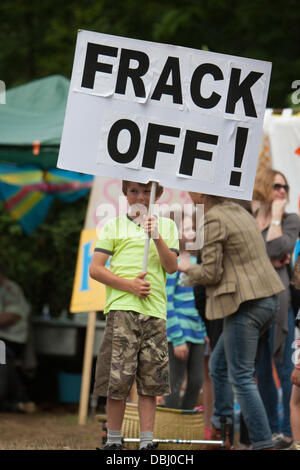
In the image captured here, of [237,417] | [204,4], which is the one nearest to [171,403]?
[237,417]

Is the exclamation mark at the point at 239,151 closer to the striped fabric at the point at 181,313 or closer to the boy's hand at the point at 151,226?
the boy's hand at the point at 151,226

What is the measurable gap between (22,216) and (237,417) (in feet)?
13.4

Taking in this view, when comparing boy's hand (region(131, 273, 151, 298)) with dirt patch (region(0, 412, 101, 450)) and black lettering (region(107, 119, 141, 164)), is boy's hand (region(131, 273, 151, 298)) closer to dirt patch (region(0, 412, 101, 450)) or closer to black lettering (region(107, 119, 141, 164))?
black lettering (region(107, 119, 141, 164))

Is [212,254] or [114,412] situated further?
[212,254]

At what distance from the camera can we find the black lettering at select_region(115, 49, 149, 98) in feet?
15.2

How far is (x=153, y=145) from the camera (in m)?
4.60

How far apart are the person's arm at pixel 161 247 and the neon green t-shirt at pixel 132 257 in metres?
0.08

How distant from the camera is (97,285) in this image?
776 centimetres

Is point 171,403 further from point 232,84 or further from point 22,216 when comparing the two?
point 22,216

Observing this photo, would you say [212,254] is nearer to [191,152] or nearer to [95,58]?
[191,152]

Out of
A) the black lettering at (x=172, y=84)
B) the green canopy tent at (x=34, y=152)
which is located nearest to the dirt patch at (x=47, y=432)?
the green canopy tent at (x=34, y=152)

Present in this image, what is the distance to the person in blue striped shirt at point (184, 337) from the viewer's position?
6.04 metres

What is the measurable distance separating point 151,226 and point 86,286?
3.54m

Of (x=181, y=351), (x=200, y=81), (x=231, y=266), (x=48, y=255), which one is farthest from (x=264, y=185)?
(x=48, y=255)
